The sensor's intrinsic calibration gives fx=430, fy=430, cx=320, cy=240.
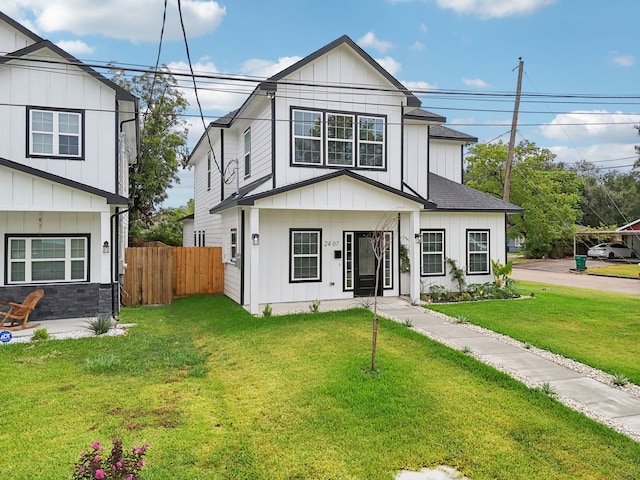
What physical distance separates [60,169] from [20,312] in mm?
3557

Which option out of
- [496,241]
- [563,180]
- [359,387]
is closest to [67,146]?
[359,387]

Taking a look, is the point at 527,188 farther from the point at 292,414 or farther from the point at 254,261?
the point at 292,414

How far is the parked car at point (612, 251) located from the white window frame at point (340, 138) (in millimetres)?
30714

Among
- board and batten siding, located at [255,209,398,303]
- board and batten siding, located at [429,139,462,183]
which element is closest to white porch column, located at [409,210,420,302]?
board and batten siding, located at [255,209,398,303]

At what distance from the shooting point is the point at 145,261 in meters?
14.0

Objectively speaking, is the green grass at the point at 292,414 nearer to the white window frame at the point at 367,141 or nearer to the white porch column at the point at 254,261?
the white porch column at the point at 254,261

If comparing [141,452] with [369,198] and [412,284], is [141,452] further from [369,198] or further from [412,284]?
[412,284]

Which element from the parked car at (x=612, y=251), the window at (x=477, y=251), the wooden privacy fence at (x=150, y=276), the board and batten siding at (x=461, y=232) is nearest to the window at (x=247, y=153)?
the wooden privacy fence at (x=150, y=276)

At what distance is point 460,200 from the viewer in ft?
49.0

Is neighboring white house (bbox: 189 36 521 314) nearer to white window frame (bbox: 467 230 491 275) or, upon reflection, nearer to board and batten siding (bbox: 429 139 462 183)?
white window frame (bbox: 467 230 491 275)

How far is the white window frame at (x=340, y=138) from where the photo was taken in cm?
1238

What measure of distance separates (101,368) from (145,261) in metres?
7.50

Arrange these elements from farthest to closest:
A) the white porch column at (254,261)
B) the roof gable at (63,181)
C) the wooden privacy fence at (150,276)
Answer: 1. the wooden privacy fence at (150,276)
2. the white porch column at (254,261)
3. the roof gable at (63,181)

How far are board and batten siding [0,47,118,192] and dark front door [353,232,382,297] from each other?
7.17 metres
